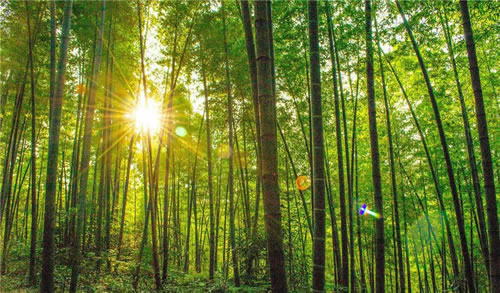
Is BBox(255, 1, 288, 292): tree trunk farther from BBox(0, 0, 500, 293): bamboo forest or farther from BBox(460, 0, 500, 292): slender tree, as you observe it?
BBox(460, 0, 500, 292): slender tree

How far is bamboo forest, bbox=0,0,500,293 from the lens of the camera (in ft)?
9.50

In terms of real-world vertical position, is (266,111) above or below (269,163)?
above

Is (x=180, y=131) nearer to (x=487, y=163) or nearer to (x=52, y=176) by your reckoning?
(x=52, y=176)

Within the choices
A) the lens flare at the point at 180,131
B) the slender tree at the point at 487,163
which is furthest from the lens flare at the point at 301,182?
the lens flare at the point at 180,131

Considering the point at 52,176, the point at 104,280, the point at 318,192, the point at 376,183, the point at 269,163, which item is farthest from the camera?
the point at 104,280

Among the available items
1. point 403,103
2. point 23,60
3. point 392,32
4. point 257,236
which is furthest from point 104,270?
point 403,103

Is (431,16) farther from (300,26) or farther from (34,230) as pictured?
(34,230)

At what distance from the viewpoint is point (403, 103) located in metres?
7.25

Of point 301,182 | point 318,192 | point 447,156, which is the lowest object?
point 318,192

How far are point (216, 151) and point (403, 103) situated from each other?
21.3ft

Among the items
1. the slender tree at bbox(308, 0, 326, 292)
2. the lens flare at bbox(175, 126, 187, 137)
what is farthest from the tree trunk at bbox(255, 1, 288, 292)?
the lens flare at bbox(175, 126, 187, 137)

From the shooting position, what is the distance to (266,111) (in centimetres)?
165

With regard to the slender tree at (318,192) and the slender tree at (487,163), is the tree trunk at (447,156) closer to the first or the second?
the slender tree at (487,163)

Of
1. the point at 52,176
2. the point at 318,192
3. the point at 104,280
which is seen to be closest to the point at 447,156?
the point at 318,192
